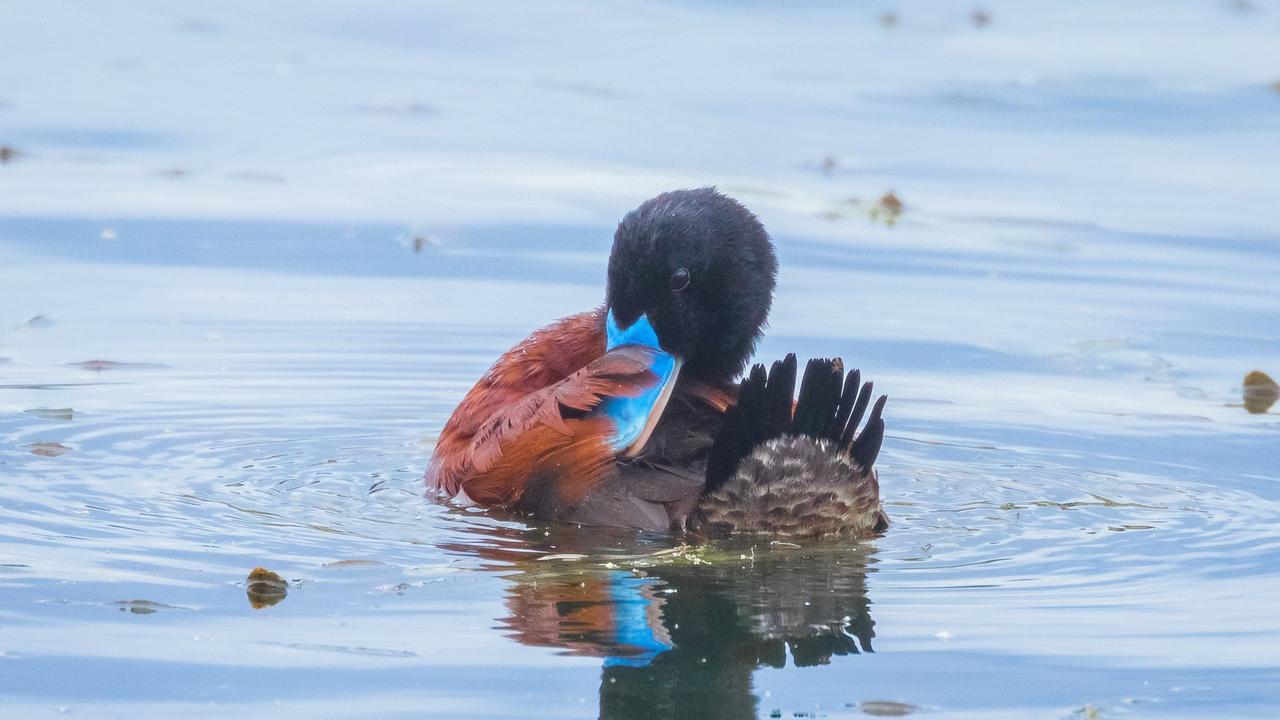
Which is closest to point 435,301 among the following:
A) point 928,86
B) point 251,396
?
point 251,396

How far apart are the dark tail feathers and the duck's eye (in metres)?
0.66

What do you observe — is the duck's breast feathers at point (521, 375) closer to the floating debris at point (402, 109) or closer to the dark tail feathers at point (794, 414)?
the dark tail feathers at point (794, 414)

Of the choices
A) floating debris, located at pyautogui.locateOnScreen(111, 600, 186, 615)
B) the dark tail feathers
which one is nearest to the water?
floating debris, located at pyautogui.locateOnScreen(111, 600, 186, 615)

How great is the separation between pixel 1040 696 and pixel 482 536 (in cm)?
206

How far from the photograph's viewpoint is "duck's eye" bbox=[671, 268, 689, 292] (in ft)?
21.1

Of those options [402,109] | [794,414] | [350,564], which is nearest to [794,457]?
[794,414]

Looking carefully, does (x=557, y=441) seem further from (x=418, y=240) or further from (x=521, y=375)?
(x=418, y=240)

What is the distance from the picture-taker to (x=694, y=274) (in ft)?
21.3

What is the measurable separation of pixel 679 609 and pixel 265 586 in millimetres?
1131

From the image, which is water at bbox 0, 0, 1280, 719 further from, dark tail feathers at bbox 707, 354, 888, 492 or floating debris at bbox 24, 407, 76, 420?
dark tail feathers at bbox 707, 354, 888, 492

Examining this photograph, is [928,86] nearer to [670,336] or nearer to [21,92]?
Result: [21,92]

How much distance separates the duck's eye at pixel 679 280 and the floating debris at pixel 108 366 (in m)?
3.09

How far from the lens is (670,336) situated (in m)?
6.52

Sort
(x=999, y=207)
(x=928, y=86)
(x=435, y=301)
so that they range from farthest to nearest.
→ 1. (x=928, y=86)
2. (x=999, y=207)
3. (x=435, y=301)
